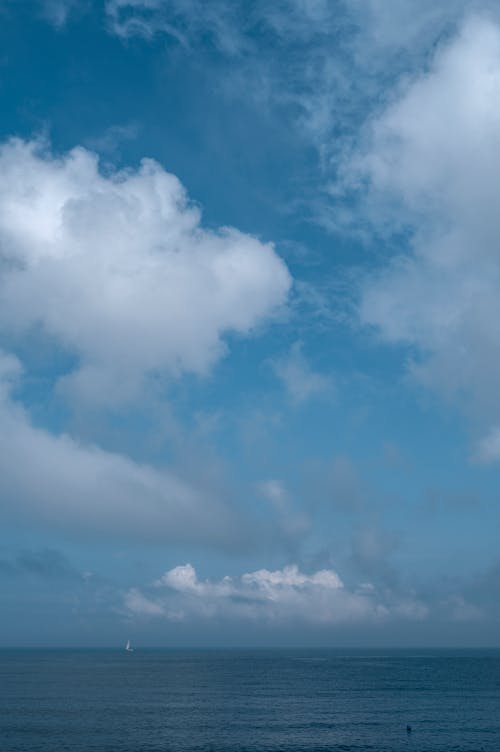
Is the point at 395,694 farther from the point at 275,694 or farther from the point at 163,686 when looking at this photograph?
the point at 163,686

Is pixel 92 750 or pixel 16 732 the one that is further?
pixel 16 732

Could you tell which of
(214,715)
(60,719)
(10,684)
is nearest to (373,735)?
(214,715)

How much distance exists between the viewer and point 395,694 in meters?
170

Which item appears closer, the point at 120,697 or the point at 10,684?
the point at 120,697

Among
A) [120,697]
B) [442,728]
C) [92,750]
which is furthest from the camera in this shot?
[120,697]

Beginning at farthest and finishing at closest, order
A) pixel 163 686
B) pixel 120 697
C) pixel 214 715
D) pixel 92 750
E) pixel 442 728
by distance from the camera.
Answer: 1. pixel 163 686
2. pixel 120 697
3. pixel 214 715
4. pixel 442 728
5. pixel 92 750

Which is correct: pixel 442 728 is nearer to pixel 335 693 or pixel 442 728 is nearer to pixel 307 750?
pixel 307 750

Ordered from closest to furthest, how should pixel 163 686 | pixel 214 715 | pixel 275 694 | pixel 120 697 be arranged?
pixel 214 715
pixel 120 697
pixel 275 694
pixel 163 686

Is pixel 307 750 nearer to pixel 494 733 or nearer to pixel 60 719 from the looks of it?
pixel 494 733

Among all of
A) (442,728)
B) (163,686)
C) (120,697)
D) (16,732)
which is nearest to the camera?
(16,732)

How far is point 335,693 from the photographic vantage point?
169750mm

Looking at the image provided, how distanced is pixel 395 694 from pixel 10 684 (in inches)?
4240

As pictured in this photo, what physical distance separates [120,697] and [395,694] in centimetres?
6649

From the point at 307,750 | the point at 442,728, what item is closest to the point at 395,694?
the point at 442,728
